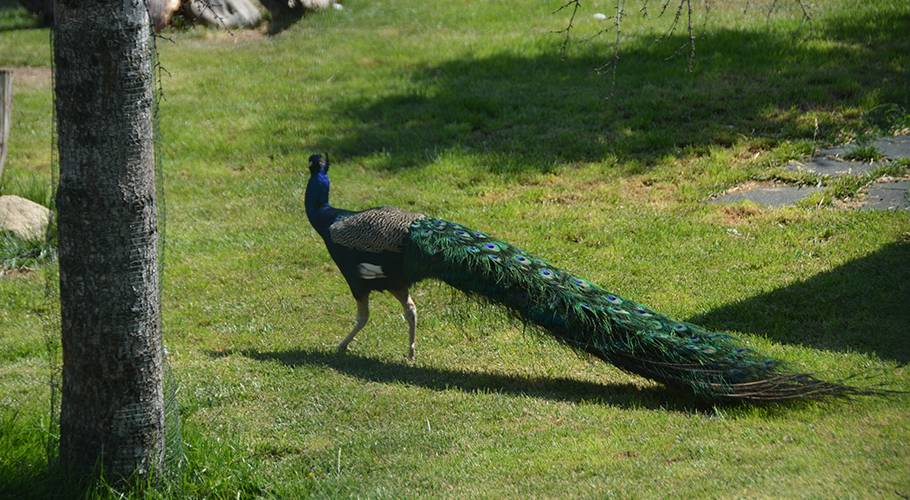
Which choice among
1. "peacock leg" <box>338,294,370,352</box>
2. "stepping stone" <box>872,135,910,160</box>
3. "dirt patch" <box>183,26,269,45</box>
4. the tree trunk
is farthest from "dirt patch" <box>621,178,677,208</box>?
"dirt patch" <box>183,26,269,45</box>

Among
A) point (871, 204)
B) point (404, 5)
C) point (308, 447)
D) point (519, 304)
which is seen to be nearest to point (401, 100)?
point (404, 5)

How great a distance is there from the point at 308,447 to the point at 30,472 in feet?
4.71

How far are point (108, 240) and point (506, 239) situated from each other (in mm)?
5334

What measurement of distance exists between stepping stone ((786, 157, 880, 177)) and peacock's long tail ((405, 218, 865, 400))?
4.53 metres

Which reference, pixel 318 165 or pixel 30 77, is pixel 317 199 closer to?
pixel 318 165

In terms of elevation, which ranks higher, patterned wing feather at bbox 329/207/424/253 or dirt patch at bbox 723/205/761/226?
patterned wing feather at bbox 329/207/424/253

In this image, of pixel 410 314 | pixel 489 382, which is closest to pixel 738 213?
pixel 410 314

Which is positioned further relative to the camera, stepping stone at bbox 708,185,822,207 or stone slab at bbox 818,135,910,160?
stone slab at bbox 818,135,910,160

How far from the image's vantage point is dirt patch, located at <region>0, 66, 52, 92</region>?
1512cm

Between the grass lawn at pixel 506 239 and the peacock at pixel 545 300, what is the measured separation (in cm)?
19

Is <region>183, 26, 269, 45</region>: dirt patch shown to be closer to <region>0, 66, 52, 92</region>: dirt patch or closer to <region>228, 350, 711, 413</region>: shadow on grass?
<region>0, 66, 52, 92</region>: dirt patch

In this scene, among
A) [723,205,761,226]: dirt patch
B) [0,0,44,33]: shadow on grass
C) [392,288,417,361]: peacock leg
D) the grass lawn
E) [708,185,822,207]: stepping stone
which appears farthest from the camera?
[0,0,44,33]: shadow on grass

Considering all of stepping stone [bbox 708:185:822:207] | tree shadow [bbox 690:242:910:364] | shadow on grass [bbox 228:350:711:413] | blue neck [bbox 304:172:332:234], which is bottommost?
shadow on grass [bbox 228:350:711:413]

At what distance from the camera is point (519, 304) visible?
23.3 ft
